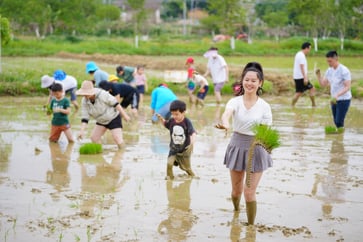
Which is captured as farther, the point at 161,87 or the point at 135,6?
the point at 135,6

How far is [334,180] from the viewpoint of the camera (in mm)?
9258

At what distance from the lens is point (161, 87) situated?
1238 cm

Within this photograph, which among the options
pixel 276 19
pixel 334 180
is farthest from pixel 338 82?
pixel 276 19

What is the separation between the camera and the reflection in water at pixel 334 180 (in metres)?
8.16

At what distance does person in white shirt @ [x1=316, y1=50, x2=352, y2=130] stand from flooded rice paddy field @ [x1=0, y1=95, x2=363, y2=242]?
2.28ft

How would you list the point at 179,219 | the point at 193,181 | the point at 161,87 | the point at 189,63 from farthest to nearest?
Answer: 1. the point at 189,63
2. the point at 161,87
3. the point at 193,181
4. the point at 179,219

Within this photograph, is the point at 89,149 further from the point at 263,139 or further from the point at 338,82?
the point at 263,139

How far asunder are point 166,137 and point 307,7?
110 ft

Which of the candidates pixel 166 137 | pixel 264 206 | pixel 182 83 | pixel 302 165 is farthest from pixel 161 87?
pixel 182 83

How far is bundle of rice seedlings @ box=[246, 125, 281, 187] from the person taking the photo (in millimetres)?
6484

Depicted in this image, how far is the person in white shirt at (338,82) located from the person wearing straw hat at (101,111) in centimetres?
382

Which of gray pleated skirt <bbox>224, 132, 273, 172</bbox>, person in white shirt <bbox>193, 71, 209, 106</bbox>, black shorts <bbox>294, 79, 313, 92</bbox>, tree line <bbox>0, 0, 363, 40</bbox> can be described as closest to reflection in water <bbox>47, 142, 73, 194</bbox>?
gray pleated skirt <bbox>224, 132, 273, 172</bbox>

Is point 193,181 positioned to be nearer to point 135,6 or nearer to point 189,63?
point 189,63

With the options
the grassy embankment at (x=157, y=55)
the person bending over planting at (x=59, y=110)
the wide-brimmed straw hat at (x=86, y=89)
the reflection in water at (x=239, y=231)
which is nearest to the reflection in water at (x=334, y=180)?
the reflection in water at (x=239, y=231)
